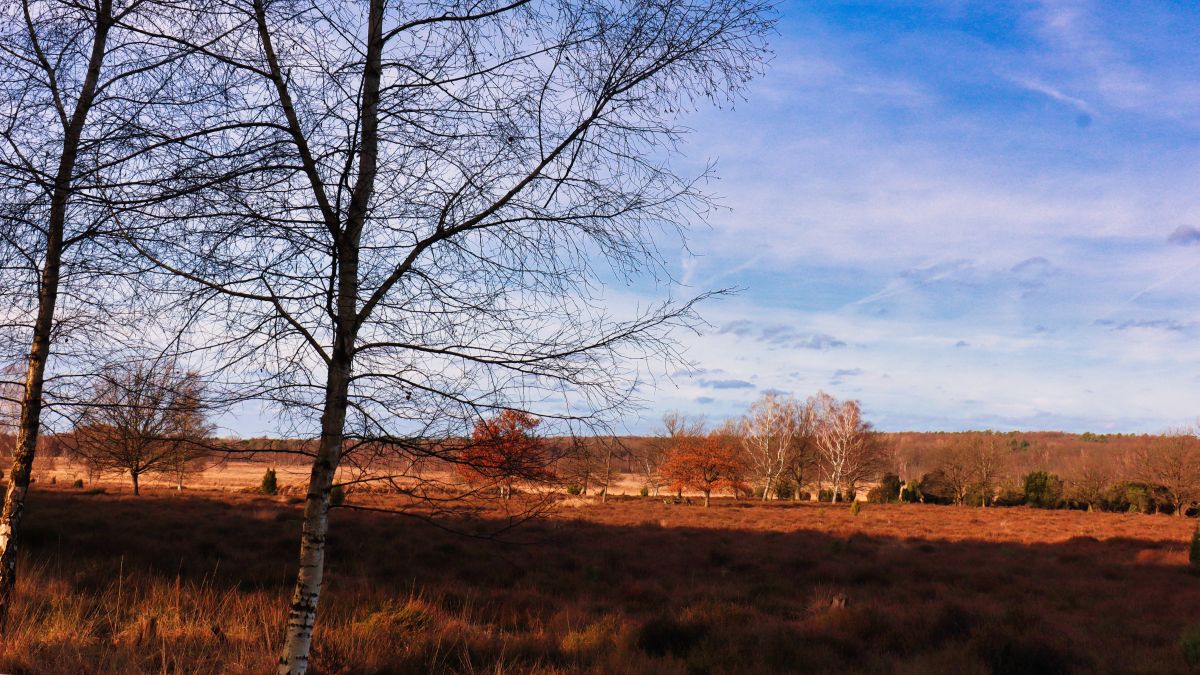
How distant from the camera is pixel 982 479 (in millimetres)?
59250

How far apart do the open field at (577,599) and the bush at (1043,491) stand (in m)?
36.1

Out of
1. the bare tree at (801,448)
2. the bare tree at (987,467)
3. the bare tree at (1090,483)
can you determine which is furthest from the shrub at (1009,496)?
the bare tree at (801,448)

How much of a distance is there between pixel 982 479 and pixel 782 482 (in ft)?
56.9

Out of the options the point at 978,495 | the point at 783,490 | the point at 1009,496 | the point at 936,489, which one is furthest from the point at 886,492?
the point at 1009,496

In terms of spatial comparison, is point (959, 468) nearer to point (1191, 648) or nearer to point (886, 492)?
point (886, 492)

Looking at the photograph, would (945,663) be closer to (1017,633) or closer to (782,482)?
(1017,633)

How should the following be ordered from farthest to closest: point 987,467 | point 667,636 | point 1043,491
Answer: point 987,467, point 1043,491, point 667,636

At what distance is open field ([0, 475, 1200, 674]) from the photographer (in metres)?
6.16

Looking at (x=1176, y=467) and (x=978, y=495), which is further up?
(x=1176, y=467)

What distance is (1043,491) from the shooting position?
56844 mm

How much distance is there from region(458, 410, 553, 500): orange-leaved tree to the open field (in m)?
0.38

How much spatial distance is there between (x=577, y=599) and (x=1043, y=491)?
59.0 metres

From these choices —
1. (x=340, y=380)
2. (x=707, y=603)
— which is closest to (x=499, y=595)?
(x=707, y=603)

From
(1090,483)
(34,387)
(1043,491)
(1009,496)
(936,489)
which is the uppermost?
(34,387)
